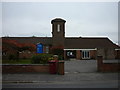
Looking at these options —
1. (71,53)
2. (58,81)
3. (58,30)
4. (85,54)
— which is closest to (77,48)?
(71,53)

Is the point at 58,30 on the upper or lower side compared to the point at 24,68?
upper

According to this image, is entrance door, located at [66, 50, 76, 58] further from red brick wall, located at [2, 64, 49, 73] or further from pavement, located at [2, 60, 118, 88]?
pavement, located at [2, 60, 118, 88]

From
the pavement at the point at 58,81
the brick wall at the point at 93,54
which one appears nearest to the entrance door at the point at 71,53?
the brick wall at the point at 93,54

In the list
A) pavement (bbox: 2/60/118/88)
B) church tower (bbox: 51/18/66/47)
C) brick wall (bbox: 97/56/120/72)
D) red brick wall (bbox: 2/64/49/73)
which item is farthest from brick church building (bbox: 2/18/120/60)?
pavement (bbox: 2/60/118/88)

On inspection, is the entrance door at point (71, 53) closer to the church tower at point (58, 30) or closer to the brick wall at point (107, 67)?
the church tower at point (58, 30)

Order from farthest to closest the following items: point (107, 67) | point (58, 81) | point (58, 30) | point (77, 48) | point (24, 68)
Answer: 1. point (77, 48)
2. point (58, 30)
3. point (107, 67)
4. point (24, 68)
5. point (58, 81)

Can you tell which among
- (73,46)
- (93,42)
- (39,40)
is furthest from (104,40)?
(39,40)

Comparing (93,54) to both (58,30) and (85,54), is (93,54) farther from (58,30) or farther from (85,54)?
(58,30)

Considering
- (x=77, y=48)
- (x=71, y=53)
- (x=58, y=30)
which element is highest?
(x=58, y=30)

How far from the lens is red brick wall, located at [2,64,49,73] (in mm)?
17406

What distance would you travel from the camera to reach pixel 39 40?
50.7m

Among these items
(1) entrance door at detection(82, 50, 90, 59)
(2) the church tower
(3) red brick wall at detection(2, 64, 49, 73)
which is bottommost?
Result: (1) entrance door at detection(82, 50, 90, 59)

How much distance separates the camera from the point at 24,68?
57.3 ft

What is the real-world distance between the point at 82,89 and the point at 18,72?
895 cm
